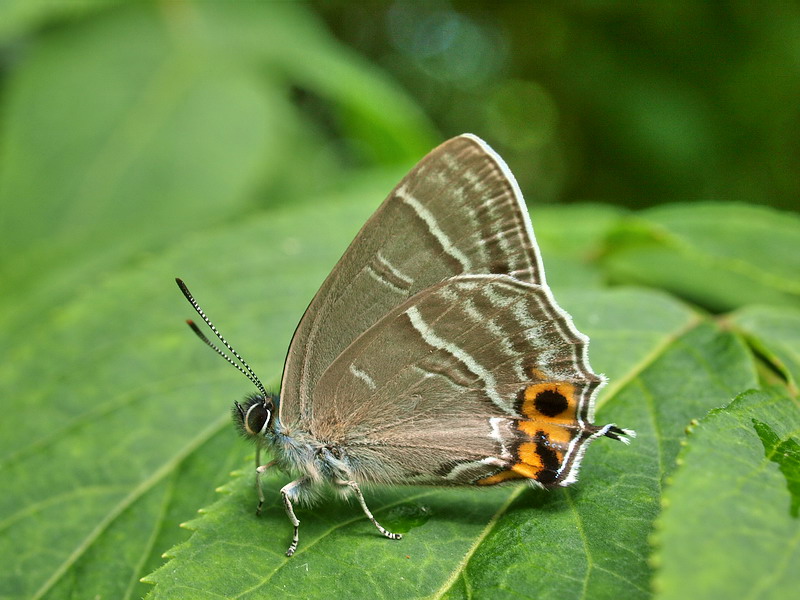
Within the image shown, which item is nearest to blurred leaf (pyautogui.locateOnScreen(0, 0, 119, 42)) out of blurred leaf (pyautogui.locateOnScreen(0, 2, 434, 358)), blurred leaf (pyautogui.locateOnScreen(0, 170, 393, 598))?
blurred leaf (pyautogui.locateOnScreen(0, 2, 434, 358))

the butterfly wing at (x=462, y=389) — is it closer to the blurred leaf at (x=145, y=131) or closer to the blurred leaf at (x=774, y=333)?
the blurred leaf at (x=774, y=333)

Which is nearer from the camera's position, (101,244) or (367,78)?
(101,244)

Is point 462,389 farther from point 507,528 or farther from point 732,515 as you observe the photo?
point 732,515

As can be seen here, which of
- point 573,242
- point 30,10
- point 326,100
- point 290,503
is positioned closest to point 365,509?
point 290,503

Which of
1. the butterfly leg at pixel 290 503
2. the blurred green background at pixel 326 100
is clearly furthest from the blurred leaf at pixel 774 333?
the blurred green background at pixel 326 100

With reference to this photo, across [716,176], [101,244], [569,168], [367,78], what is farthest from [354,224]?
[569,168]

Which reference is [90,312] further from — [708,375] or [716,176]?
[716,176]

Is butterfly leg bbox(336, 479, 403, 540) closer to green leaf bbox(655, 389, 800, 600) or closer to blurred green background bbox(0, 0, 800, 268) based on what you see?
green leaf bbox(655, 389, 800, 600)
